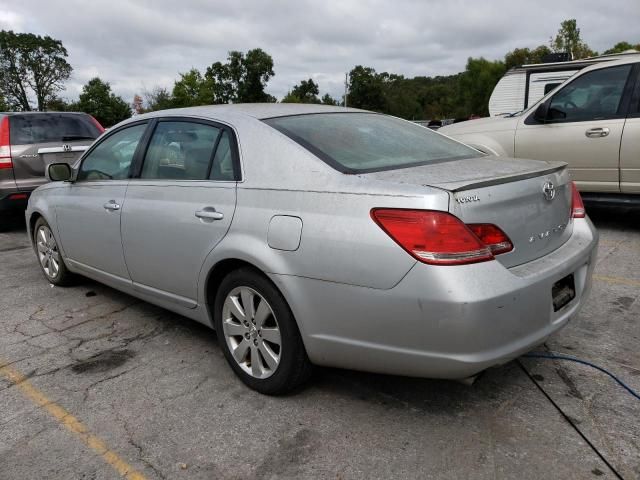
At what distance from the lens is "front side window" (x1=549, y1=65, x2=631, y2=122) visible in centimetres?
574

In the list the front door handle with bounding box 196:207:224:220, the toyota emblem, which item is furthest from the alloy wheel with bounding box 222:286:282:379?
the toyota emblem

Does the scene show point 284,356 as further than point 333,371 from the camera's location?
No

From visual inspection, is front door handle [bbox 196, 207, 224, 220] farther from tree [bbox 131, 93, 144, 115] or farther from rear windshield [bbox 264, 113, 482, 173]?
tree [bbox 131, 93, 144, 115]

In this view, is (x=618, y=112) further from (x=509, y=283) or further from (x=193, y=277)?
(x=193, y=277)

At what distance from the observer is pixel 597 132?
575 cm

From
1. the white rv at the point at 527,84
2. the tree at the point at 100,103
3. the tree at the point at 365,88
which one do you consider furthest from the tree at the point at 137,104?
the white rv at the point at 527,84

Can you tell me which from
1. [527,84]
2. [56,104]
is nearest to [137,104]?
[56,104]

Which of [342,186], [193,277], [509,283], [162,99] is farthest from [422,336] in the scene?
[162,99]

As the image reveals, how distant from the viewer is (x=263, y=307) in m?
2.66

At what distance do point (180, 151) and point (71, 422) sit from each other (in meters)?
1.64

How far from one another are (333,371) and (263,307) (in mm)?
634

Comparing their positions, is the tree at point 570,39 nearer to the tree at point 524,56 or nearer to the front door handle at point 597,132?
the tree at point 524,56

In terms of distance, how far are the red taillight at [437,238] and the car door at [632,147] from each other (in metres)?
4.35

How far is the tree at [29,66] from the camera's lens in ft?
207
